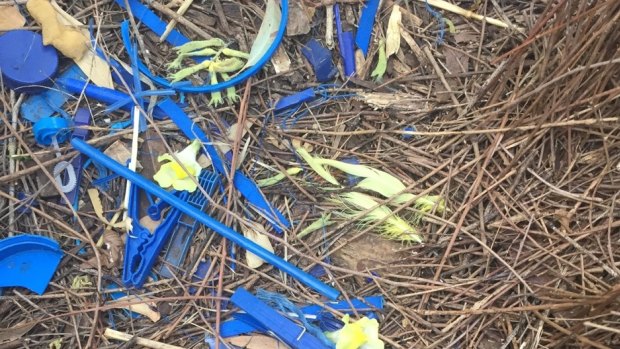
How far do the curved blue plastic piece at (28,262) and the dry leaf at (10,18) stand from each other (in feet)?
2.07

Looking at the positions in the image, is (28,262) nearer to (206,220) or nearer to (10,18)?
(206,220)

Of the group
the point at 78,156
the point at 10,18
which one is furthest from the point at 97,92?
the point at 10,18

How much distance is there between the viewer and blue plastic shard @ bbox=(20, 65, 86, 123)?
1.86 m

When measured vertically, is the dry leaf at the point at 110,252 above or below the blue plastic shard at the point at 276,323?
above

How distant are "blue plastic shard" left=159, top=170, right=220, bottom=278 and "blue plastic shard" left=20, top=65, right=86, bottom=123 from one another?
49 cm

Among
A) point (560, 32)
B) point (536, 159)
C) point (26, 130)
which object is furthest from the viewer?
point (26, 130)

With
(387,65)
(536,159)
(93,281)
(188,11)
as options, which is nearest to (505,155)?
(536,159)

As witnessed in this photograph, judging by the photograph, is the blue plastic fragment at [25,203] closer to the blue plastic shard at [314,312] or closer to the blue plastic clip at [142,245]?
the blue plastic clip at [142,245]

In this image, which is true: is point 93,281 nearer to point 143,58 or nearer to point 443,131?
point 143,58

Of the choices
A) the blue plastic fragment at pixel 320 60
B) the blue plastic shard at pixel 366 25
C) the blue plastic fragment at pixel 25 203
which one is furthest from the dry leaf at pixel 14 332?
the blue plastic shard at pixel 366 25

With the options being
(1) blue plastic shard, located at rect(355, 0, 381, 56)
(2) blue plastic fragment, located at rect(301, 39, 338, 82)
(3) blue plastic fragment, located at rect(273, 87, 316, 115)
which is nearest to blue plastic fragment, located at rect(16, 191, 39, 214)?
(3) blue plastic fragment, located at rect(273, 87, 316, 115)

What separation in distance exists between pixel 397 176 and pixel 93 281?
94 centimetres

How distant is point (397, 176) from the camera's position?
1808mm

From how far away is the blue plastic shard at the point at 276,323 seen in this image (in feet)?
5.49
